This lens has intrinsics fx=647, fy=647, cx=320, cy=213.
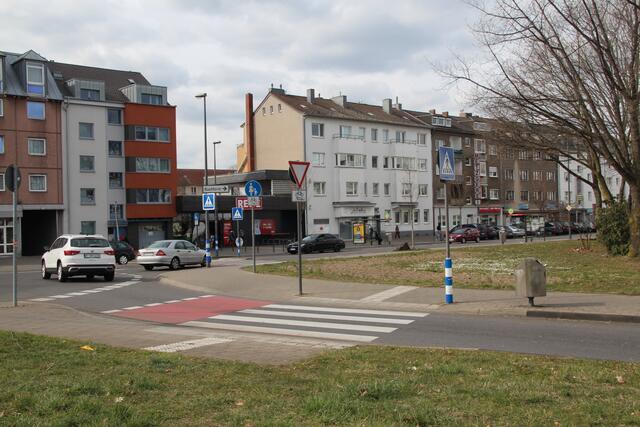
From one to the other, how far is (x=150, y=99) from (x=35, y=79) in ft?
32.6

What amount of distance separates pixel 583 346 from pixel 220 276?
50.3 ft

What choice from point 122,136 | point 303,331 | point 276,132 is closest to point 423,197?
point 276,132

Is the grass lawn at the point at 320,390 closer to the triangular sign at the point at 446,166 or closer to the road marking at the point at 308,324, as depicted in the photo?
the road marking at the point at 308,324

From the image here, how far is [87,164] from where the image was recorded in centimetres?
5169

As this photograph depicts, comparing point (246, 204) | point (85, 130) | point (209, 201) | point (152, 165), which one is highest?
point (85, 130)

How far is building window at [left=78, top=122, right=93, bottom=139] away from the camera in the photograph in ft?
169

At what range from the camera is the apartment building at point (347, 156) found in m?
65.1

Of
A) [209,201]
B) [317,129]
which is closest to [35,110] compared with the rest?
[209,201]

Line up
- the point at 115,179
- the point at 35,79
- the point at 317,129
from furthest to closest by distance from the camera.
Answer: the point at 317,129
the point at 115,179
the point at 35,79

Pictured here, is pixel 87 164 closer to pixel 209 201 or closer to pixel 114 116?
pixel 114 116

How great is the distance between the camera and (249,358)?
317 inches

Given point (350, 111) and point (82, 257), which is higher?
point (350, 111)

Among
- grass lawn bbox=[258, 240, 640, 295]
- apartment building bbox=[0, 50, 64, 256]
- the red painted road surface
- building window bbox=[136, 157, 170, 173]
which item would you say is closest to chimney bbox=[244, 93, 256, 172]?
building window bbox=[136, 157, 170, 173]

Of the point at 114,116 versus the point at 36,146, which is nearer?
the point at 36,146
